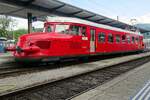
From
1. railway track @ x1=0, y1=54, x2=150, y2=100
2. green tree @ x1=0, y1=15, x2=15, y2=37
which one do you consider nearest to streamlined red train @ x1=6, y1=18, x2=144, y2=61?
railway track @ x1=0, y1=54, x2=150, y2=100

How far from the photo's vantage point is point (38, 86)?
348 inches

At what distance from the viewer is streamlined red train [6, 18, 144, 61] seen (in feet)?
46.9

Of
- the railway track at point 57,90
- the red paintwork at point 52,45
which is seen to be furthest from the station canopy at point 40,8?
the railway track at point 57,90

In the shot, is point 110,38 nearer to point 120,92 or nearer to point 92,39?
point 92,39

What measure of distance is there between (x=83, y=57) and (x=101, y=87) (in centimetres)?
917

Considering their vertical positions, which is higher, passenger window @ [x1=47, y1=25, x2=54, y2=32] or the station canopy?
the station canopy

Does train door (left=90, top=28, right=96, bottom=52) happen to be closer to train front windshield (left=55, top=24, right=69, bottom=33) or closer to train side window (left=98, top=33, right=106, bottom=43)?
train side window (left=98, top=33, right=106, bottom=43)

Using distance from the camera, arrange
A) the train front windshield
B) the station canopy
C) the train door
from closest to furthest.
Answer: the train front windshield
the train door
the station canopy

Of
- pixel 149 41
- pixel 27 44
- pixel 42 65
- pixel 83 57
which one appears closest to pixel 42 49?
pixel 27 44

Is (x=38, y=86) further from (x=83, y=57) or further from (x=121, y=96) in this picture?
(x=83, y=57)

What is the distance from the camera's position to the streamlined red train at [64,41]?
46.9 feet

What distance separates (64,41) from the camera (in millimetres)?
15602

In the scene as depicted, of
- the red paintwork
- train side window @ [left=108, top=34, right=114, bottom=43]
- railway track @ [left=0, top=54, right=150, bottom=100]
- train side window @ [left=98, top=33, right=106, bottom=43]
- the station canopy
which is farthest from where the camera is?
train side window @ [left=108, top=34, right=114, bottom=43]

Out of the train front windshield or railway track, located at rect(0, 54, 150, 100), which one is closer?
railway track, located at rect(0, 54, 150, 100)
